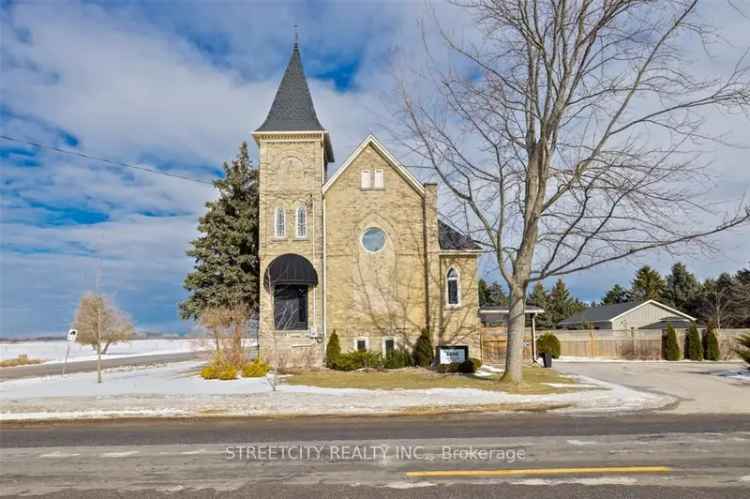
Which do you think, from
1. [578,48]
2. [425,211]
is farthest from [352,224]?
[578,48]

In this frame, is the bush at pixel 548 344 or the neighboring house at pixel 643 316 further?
the neighboring house at pixel 643 316

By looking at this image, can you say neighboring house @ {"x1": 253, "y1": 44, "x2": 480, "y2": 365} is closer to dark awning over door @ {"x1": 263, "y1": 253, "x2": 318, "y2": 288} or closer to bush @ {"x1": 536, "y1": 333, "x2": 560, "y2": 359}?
dark awning over door @ {"x1": 263, "y1": 253, "x2": 318, "y2": 288}

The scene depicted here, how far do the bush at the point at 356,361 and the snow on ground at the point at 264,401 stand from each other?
633 cm

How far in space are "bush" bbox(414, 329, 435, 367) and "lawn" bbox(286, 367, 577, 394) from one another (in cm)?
149

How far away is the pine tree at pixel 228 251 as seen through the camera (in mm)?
27359

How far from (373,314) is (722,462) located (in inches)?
759

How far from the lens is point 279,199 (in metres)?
26.6

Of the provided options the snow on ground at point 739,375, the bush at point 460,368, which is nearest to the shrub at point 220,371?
the bush at point 460,368

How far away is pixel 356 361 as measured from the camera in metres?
23.9

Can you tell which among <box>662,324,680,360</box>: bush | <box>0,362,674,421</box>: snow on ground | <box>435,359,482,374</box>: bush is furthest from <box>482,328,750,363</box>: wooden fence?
<box>0,362,674,421</box>: snow on ground

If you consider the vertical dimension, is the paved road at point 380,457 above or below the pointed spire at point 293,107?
below

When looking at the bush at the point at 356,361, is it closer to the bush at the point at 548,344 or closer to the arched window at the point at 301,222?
the arched window at the point at 301,222

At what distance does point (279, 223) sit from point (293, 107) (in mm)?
6058

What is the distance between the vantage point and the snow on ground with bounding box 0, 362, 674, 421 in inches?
506
